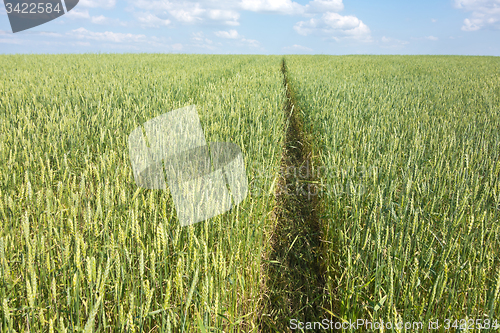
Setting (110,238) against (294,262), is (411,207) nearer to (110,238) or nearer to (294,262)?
(294,262)

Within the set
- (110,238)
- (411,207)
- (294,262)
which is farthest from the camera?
(294,262)

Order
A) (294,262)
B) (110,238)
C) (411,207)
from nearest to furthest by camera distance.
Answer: (110,238)
(411,207)
(294,262)

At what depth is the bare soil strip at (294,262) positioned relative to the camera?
164 centimetres

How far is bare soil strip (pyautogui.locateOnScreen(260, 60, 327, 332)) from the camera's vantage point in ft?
5.38

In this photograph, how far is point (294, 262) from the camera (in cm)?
208

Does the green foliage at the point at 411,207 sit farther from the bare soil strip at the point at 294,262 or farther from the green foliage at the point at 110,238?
the green foliage at the point at 110,238

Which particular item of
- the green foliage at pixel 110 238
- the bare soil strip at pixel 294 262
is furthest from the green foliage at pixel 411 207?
the green foliage at pixel 110 238

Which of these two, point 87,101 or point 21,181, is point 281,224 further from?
point 87,101

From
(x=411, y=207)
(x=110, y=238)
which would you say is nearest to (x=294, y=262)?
(x=411, y=207)

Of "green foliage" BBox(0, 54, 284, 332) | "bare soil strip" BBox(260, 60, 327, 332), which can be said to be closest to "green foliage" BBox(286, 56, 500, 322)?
"bare soil strip" BBox(260, 60, 327, 332)

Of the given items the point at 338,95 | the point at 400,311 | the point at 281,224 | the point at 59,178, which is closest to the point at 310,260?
the point at 281,224

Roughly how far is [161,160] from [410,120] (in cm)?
291

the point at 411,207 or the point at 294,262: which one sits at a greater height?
the point at 411,207

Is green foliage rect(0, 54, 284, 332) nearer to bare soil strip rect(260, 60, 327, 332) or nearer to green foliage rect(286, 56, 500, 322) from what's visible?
bare soil strip rect(260, 60, 327, 332)
